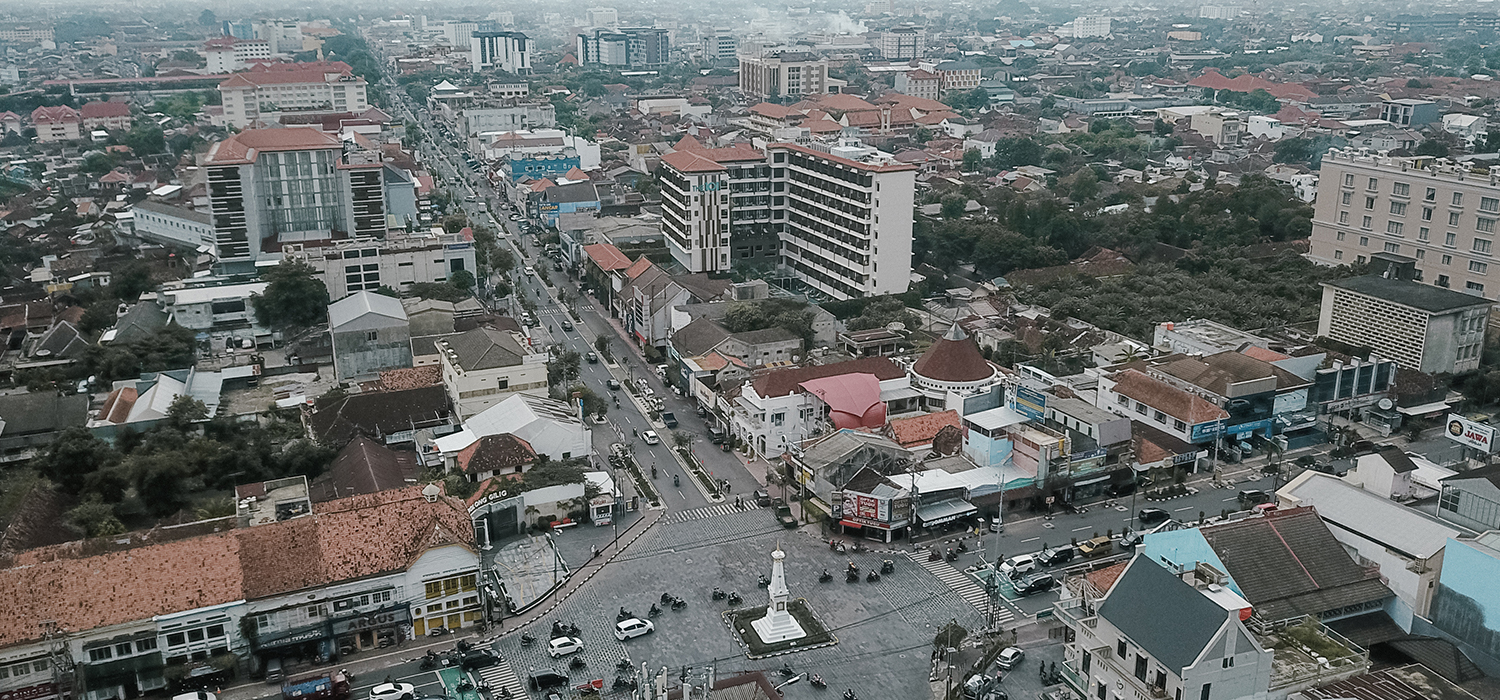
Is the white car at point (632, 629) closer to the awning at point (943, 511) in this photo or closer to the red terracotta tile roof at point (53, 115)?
the awning at point (943, 511)

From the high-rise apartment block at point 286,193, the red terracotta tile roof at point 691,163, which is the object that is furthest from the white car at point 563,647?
the high-rise apartment block at point 286,193

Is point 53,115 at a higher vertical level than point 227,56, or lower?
lower

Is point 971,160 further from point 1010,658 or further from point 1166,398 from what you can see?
point 1010,658

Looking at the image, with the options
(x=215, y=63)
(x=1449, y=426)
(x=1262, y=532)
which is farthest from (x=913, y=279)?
(x=215, y=63)

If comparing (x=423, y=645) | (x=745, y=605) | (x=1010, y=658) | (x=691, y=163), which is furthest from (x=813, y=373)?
(x=691, y=163)

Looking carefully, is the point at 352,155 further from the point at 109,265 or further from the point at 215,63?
the point at 215,63
